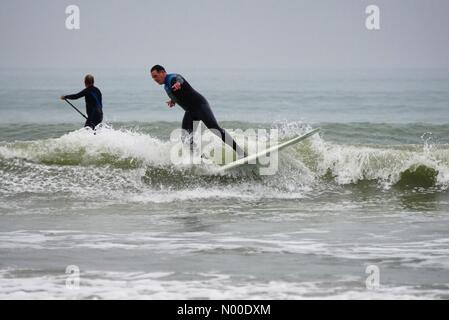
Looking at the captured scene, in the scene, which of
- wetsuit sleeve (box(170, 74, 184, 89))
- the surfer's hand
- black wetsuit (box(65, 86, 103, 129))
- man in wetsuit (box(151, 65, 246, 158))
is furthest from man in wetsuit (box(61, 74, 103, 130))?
the surfer's hand

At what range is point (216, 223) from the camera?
9898 mm

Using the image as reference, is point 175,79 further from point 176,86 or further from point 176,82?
point 176,86

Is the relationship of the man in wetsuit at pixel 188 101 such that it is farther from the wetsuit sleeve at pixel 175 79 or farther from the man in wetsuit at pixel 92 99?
the man in wetsuit at pixel 92 99

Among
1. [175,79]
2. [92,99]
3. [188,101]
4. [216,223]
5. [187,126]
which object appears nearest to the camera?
[216,223]

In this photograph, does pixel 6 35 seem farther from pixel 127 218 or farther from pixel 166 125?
pixel 127 218

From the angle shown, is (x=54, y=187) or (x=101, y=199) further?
(x=54, y=187)

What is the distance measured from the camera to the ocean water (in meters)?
7.07

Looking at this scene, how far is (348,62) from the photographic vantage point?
192m

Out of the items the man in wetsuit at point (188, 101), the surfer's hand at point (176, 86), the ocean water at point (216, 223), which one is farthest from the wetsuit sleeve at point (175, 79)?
the ocean water at point (216, 223)

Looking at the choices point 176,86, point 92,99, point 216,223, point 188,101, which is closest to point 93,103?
point 92,99

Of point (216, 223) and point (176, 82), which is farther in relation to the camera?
point (176, 82)

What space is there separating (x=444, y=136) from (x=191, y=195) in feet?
46.3

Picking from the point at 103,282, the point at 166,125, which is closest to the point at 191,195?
the point at 103,282

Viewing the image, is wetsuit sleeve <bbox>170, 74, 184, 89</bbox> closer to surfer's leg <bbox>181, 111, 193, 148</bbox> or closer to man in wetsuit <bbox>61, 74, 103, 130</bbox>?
surfer's leg <bbox>181, 111, 193, 148</bbox>
